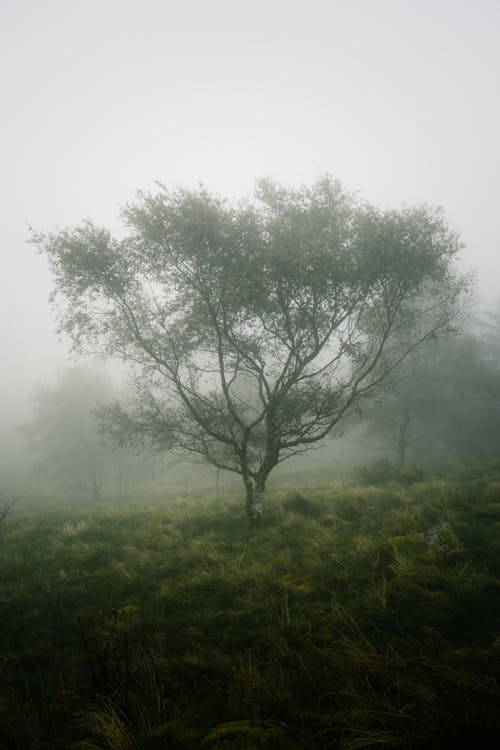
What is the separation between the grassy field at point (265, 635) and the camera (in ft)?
12.0

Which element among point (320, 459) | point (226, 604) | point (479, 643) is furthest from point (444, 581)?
point (320, 459)

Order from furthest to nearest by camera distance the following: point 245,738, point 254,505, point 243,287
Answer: point 254,505, point 243,287, point 245,738

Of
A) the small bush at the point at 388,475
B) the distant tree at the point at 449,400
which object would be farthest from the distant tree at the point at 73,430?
the distant tree at the point at 449,400

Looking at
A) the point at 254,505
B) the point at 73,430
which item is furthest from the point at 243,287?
the point at 73,430

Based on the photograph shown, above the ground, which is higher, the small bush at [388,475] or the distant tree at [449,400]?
the distant tree at [449,400]

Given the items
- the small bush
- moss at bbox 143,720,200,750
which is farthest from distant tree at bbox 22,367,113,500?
moss at bbox 143,720,200,750

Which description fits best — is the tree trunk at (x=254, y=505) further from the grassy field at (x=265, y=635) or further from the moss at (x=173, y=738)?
the moss at (x=173, y=738)

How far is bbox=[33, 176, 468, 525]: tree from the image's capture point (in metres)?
11.9

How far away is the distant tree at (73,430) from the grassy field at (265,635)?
23.9 m

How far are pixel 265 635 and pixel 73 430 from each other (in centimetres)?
3488

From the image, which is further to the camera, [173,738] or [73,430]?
[73,430]

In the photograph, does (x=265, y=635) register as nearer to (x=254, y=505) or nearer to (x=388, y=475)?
(x=254, y=505)

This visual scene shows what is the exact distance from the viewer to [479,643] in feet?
16.2

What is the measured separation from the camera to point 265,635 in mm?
5734
